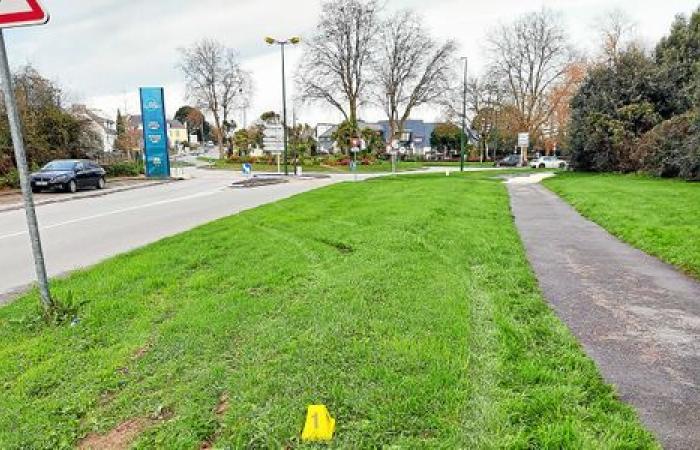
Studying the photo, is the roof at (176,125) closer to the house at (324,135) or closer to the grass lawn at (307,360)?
the house at (324,135)

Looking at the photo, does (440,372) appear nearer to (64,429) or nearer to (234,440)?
(234,440)

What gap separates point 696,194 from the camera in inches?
620

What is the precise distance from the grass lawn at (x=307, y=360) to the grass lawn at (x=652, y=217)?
9.28ft

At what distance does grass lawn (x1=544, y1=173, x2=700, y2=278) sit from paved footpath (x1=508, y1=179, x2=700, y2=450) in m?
0.35

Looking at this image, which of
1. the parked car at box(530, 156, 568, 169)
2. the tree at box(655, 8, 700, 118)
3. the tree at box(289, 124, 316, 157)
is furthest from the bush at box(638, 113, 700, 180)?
the tree at box(289, 124, 316, 157)

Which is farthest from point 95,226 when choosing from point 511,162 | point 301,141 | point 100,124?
point 100,124

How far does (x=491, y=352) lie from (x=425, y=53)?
50213mm

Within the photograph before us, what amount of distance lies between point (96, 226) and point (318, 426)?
38.5 ft

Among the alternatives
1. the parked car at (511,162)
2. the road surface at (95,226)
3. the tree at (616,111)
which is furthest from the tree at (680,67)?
the parked car at (511,162)

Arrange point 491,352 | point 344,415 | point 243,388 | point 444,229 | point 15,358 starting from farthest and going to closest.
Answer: point 444,229, point 15,358, point 491,352, point 243,388, point 344,415

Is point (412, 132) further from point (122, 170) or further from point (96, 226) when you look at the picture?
point (96, 226)

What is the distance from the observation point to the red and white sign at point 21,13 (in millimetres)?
4422

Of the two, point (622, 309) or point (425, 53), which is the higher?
point (425, 53)

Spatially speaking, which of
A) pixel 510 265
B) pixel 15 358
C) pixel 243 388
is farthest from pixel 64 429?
pixel 510 265
